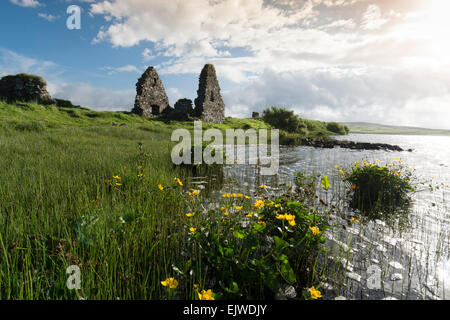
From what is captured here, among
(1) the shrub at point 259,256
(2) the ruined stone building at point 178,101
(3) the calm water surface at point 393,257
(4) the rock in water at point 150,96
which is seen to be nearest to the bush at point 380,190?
(3) the calm water surface at point 393,257

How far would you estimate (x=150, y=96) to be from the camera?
33.1 metres

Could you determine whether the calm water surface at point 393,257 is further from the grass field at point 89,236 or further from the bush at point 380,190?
the grass field at point 89,236

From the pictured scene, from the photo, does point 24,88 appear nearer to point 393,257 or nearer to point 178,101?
point 178,101

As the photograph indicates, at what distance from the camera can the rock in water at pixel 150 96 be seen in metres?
31.4

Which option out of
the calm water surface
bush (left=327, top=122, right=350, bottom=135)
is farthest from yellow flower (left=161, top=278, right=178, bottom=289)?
bush (left=327, top=122, right=350, bottom=135)

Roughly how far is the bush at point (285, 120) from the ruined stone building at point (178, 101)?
1018 cm

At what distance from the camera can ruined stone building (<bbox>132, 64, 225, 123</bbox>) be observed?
3192cm

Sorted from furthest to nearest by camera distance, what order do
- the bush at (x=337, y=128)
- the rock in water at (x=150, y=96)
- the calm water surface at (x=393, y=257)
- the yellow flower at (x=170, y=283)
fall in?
the bush at (x=337, y=128), the rock in water at (x=150, y=96), the calm water surface at (x=393, y=257), the yellow flower at (x=170, y=283)

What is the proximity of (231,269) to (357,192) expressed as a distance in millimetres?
5020

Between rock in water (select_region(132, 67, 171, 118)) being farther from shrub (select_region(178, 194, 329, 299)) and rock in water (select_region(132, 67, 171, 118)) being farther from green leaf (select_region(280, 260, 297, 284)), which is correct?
green leaf (select_region(280, 260, 297, 284))

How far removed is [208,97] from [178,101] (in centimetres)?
475

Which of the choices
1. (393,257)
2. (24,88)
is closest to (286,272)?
(393,257)

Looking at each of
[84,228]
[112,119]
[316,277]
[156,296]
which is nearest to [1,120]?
[112,119]
